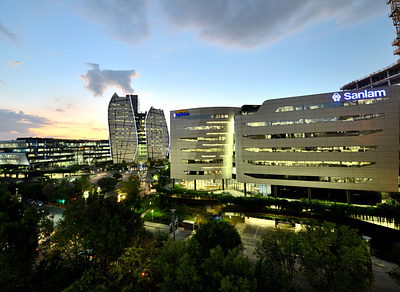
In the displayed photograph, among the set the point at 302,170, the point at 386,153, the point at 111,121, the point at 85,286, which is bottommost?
the point at 85,286

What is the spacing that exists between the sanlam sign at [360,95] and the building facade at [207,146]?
2815 centimetres

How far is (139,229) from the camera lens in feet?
78.3

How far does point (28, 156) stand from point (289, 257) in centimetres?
15222

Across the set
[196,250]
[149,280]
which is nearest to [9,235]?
[149,280]

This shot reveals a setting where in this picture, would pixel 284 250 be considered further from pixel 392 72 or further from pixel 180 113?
pixel 392 72

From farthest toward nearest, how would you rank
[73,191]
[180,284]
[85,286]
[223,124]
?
[223,124] < [73,191] < [85,286] < [180,284]

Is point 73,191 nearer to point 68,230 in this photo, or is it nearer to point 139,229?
point 68,230

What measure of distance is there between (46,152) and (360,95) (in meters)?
173

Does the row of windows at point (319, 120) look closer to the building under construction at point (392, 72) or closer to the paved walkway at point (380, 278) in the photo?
the paved walkway at point (380, 278)

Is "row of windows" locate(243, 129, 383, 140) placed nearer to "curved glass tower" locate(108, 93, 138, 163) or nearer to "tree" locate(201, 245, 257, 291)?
"tree" locate(201, 245, 257, 291)

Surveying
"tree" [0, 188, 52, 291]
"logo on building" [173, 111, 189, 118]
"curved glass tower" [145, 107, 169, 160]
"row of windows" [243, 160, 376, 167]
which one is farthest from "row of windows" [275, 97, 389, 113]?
"curved glass tower" [145, 107, 169, 160]

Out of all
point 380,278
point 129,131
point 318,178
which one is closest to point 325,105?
point 318,178

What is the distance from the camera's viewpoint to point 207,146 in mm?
62844

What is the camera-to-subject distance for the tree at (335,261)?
1423 centimetres
